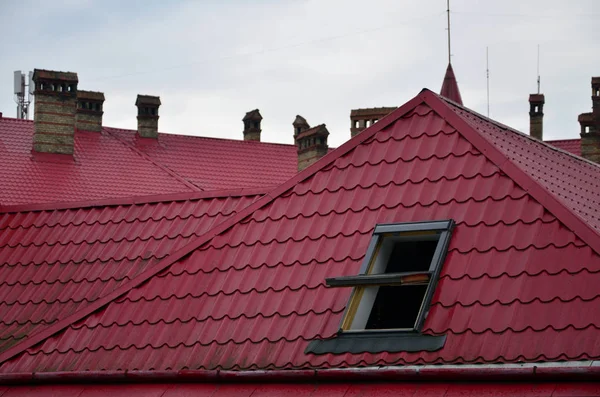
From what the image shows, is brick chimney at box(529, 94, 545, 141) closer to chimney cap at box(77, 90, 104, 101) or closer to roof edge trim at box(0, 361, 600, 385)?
chimney cap at box(77, 90, 104, 101)

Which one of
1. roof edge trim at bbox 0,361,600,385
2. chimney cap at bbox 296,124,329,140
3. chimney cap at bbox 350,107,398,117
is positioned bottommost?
roof edge trim at bbox 0,361,600,385

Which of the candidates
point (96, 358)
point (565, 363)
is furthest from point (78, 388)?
point (565, 363)

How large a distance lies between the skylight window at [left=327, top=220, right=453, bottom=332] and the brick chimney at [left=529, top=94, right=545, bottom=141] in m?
25.9

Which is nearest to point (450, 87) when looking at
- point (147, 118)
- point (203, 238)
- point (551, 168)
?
point (551, 168)

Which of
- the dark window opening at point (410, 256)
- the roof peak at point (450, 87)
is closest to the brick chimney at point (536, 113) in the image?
the roof peak at point (450, 87)

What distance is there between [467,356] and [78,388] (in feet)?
14.2

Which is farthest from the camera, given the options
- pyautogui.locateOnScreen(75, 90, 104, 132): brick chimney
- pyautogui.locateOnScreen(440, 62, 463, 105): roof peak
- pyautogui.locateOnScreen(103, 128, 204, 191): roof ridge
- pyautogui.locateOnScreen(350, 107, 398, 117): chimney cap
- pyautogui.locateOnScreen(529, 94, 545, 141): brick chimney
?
pyautogui.locateOnScreen(529, 94, 545, 141): brick chimney

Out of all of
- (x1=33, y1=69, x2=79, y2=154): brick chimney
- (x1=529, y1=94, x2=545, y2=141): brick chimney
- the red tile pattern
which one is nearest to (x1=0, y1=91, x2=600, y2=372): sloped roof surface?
the red tile pattern

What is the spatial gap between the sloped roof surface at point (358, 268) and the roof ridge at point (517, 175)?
14 millimetres

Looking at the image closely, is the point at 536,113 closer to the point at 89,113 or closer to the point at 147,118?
the point at 147,118

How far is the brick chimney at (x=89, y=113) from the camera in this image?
33.3 meters

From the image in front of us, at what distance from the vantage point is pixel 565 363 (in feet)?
32.9

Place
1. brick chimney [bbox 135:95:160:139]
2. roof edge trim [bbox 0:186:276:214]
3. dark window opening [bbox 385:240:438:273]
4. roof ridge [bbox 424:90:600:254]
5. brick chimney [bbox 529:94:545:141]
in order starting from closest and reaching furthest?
roof ridge [bbox 424:90:600:254]
dark window opening [bbox 385:240:438:273]
roof edge trim [bbox 0:186:276:214]
brick chimney [bbox 135:95:160:139]
brick chimney [bbox 529:94:545:141]

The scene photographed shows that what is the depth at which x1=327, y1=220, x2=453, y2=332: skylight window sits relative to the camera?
456 inches
